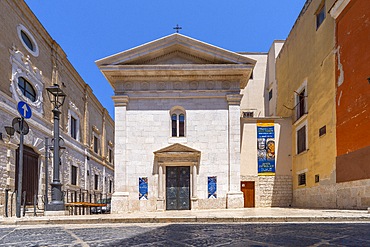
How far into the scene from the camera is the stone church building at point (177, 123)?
19.5m

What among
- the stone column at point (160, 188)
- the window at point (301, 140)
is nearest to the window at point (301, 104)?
the window at point (301, 140)

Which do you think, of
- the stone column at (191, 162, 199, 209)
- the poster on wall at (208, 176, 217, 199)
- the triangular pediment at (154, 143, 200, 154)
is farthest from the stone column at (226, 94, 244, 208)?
the triangular pediment at (154, 143, 200, 154)

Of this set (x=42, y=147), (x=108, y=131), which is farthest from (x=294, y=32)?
(x=108, y=131)

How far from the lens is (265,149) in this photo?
2295cm

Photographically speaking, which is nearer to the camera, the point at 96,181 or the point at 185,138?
the point at 185,138

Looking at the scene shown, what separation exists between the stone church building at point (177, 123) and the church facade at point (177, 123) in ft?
0.16

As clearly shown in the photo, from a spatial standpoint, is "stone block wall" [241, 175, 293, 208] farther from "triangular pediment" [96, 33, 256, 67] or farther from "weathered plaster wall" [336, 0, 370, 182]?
"triangular pediment" [96, 33, 256, 67]

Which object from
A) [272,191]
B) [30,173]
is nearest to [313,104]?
[272,191]

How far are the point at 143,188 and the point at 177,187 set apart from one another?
5.77 feet

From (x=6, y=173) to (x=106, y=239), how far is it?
13.4 metres

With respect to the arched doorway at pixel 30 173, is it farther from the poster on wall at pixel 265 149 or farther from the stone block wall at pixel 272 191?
the poster on wall at pixel 265 149

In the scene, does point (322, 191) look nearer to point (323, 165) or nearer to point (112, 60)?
point (323, 165)

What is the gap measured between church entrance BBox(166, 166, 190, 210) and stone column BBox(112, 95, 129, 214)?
2164mm

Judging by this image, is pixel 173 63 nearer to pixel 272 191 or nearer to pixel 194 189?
pixel 194 189
